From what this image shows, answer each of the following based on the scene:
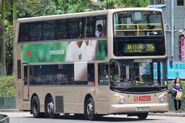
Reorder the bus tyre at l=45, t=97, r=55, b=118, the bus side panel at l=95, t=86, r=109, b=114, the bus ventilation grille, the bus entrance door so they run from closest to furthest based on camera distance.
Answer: the bus side panel at l=95, t=86, r=109, b=114, the bus ventilation grille, the bus tyre at l=45, t=97, r=55, b=118, the bus entrance door

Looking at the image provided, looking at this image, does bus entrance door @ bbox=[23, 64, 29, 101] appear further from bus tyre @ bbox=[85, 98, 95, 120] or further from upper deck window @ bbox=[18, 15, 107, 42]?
bus tyre @ bbox=[85, 98, 95, 120]

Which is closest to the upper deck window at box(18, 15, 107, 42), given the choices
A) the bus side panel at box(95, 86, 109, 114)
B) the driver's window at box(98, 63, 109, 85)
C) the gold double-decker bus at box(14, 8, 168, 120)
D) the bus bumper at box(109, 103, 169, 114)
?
the gold double-decker bus at box(14, 8, 168, 120)

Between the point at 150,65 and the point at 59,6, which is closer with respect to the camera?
the point at 150,65

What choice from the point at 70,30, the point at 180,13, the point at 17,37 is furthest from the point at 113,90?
the point at 180,13

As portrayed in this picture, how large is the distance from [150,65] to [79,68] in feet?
10.3

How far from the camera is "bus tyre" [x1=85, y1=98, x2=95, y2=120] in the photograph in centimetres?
3041

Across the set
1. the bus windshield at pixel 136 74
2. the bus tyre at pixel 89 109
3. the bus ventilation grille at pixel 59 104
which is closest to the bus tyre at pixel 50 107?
the bus ventilation grille at pixel 59 104

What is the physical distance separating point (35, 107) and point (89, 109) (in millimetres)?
4866

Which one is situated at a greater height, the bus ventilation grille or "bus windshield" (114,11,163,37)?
"bus windshield" (114,11,163,37)

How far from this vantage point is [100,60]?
29859 mm

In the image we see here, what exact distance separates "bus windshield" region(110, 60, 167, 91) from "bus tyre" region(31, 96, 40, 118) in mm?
6288

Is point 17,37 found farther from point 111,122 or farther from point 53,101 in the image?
point 111,122

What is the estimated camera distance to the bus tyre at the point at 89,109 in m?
30.4

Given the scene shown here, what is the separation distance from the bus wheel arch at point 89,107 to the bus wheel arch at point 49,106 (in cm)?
264
